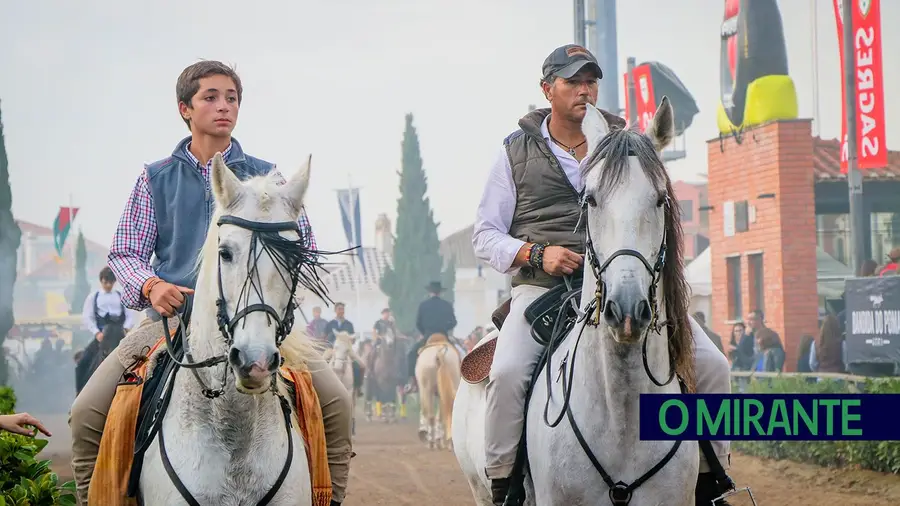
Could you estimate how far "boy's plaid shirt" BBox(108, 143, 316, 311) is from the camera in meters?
4.91

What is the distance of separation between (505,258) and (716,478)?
1390mm

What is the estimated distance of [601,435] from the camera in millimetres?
4723

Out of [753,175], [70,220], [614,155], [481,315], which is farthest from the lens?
[481,315]

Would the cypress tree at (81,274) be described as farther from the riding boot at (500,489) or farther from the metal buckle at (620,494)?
the metal buckle at (620,494)

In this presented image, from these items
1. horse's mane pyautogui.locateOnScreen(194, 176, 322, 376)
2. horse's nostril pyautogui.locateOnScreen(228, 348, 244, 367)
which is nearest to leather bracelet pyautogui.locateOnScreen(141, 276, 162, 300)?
horse's mane pyautogui.locateOnScreen(194, 176, 322, 376)

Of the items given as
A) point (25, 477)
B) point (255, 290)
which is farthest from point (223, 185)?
point (25, 477)

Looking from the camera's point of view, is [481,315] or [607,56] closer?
[607,56]

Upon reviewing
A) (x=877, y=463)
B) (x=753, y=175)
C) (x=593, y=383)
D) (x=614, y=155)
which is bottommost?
(x=877, y=463)

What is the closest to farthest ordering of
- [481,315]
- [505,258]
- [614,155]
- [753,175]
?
[614,155], [505,258], [753,175], [481,315]

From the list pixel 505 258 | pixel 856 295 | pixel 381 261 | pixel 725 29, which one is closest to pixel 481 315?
pixel 381 261

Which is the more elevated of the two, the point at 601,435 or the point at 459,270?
the point at 459,270

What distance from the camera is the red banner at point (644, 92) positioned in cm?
2766

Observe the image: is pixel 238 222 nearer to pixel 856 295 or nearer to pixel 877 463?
pixel 877 463

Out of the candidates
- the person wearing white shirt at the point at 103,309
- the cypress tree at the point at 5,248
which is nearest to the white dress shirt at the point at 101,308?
the person wearing white shirt at the point at 103,309
